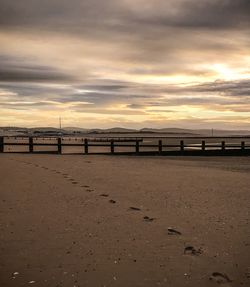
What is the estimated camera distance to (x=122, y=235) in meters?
5.49

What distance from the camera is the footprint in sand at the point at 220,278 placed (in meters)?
4.04

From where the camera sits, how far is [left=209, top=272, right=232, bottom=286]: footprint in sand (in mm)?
4039

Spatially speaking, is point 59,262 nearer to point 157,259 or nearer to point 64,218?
point 157,259

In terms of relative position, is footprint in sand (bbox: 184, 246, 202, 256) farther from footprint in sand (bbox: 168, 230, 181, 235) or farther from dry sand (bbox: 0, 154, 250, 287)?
footprint in sand (bbox: 168, 230, 181, 235)

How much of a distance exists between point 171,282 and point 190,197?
4309 mm

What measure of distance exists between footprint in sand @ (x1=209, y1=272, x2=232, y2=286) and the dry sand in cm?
1

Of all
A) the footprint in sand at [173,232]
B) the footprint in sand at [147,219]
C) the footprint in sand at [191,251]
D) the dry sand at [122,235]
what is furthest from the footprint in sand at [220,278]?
the footprint in sand at [147,219]

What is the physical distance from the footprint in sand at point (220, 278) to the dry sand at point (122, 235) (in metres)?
0.01

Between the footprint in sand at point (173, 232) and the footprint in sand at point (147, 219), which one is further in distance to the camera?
the footprint in sand at point (147, 219)

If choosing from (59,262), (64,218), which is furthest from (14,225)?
(59,262)

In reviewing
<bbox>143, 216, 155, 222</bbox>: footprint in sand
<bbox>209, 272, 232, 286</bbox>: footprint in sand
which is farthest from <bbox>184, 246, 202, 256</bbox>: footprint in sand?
<bbox>143, 216, 155, 222</bbox>: footprint in sand

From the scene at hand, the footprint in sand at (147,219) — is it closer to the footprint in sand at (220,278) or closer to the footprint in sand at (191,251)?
the footprint in sand at (191,251)

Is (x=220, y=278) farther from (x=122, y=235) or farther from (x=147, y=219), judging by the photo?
(x=147, y=219)

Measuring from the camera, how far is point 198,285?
3.96 metres
